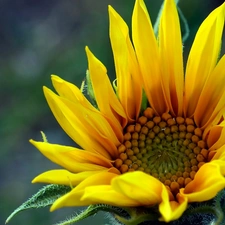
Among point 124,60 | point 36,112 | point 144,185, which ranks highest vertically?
point 124,60

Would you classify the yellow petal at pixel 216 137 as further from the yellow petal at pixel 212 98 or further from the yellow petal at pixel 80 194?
the yellow petal at pixel 80 194

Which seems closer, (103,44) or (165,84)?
(165,84)

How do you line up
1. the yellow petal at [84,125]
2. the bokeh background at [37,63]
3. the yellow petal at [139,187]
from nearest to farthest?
the yellow petal at [139,187] < the yellow petal at [84,125] < the bokeh background at [37,63]

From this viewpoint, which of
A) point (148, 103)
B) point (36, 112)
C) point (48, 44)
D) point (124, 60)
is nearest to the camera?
point (124, 60)

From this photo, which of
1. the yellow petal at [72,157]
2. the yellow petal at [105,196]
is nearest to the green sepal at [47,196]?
the yellow petal at [72,157]

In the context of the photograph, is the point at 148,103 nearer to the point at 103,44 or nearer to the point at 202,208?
the point at 202,208

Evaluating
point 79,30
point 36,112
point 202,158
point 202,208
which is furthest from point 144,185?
point 79,30
